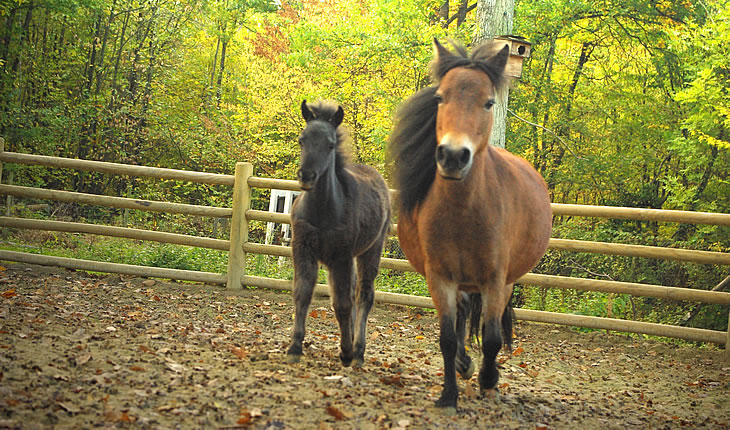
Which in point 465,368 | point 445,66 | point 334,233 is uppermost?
point 445,66

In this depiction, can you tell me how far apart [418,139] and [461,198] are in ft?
2.14

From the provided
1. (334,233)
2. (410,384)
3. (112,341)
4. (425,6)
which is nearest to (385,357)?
(410,384)

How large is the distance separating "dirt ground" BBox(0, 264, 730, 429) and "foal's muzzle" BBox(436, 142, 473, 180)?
139 cm

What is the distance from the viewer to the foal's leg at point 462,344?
452cm

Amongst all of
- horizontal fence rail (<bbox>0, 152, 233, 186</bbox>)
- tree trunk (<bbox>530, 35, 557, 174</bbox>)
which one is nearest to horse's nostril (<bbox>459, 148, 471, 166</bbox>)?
horizontal fence rail (<bbox>0, 152, 233, 186</bbox>)

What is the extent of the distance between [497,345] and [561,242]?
3542 mm

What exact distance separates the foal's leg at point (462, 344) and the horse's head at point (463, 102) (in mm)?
1390

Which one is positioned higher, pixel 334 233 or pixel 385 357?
pixel 334 233

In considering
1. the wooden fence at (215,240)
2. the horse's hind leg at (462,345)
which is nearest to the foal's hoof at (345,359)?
the horse's hind leg at (462,345)

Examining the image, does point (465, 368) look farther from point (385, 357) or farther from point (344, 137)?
point (344, 137)

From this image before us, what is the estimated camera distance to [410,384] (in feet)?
14.8

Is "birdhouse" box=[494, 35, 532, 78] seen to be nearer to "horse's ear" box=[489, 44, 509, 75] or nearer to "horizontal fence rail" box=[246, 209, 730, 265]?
"horizontal fence rail" box=[246, 209, 730, 265]

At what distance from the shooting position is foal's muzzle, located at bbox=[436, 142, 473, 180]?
3299mm

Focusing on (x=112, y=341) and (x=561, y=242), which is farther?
(x=561, y=242)
